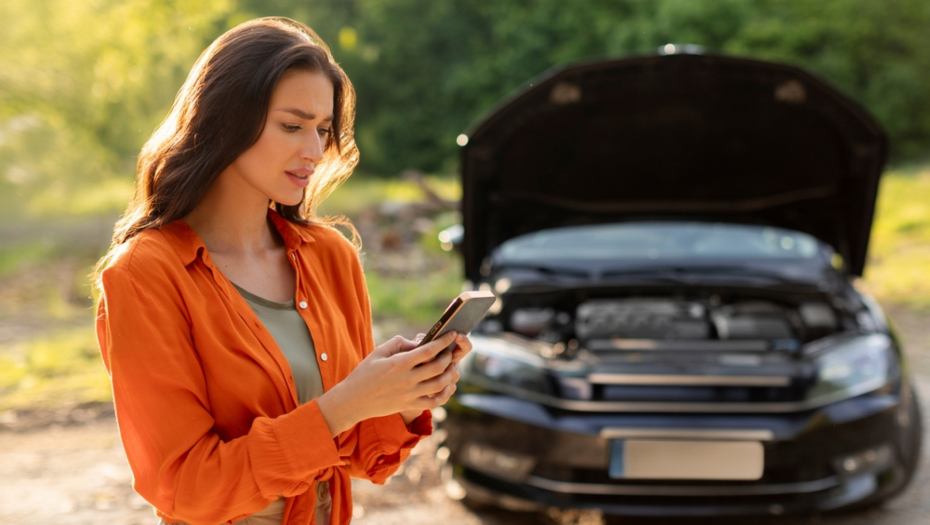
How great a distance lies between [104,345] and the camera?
1.19 m

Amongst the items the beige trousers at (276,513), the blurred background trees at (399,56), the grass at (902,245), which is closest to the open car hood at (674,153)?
the blurred background trees at (399,56)

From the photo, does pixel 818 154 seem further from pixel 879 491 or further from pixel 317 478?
pixel 317 478

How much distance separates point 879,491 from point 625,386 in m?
0.97

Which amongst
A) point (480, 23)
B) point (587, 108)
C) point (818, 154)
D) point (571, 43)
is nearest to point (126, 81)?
point (587, 108)

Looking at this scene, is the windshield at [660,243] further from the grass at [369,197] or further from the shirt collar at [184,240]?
the grass at [369,197]

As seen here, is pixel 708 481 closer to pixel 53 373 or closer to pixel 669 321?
pixel 669 321

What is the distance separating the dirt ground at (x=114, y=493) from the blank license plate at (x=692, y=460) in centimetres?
56

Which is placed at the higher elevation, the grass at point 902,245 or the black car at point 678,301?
the black car at point 678,301

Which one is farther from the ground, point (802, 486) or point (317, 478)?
point (317, 478)

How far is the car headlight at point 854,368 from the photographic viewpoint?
2.70m

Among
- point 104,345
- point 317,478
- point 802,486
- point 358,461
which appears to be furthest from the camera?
point 802,486

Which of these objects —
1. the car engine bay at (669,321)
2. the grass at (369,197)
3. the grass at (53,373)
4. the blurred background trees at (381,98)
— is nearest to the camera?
the car engine bay at (669,321)

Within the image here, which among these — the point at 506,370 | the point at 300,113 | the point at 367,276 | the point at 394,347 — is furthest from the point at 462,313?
the point at 367,276

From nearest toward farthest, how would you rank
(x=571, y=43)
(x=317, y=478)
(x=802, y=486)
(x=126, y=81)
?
(x=317, y=478) < (x=802, y=486) < (x=126, y=81) < (x=571, y=43)
